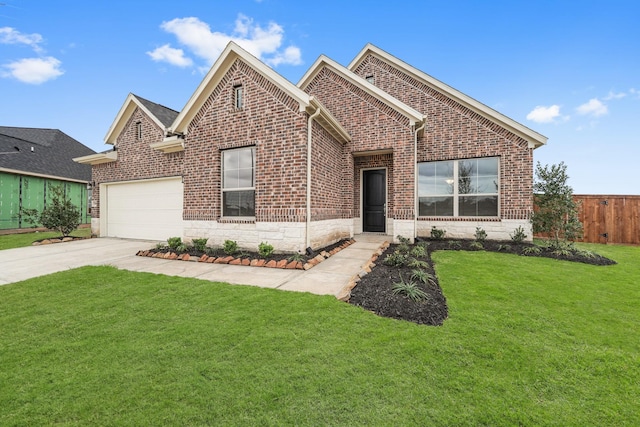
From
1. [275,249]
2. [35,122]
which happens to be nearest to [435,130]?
[275,249]

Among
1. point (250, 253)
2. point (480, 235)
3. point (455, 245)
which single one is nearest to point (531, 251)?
point (480, 235)

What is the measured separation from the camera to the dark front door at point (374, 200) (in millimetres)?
9648

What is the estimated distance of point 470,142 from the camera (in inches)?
341

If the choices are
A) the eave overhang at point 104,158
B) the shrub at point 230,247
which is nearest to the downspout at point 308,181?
the shrub at point 230,247

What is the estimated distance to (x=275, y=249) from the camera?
6.61 m

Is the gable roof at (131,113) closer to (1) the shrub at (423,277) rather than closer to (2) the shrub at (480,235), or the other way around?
(1) the shrub at (423,277)

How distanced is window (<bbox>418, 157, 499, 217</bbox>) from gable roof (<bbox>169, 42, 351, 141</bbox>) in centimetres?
356

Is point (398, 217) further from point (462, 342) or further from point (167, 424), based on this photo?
point (167, 424)

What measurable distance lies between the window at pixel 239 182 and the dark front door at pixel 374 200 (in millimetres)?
4547

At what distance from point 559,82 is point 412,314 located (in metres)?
12.0

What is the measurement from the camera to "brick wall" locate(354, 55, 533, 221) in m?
8.20

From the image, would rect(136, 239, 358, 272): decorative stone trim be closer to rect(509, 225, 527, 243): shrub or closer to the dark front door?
the dark front door

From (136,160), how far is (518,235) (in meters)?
14.8

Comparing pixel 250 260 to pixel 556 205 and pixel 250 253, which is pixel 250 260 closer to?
pixel 250 253
